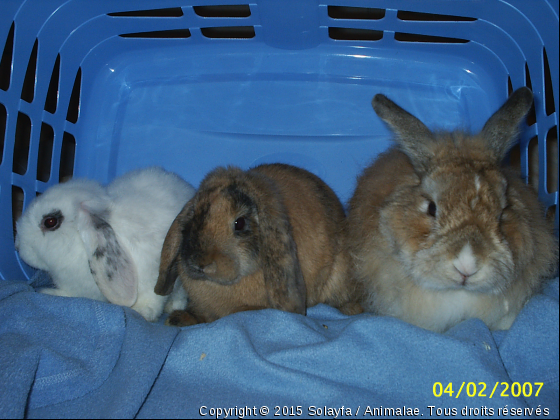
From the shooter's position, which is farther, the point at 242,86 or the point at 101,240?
the point at 242,86

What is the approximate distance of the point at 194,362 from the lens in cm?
170

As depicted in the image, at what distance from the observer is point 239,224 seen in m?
1.65

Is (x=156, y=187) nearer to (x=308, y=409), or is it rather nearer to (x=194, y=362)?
(x=194, y=362)

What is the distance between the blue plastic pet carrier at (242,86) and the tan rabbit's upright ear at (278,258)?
867 mm

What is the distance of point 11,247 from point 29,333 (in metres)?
0.54

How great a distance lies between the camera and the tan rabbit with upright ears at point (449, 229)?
4.65ft

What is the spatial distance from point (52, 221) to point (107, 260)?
0.31 meters

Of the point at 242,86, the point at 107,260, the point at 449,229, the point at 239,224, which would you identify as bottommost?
the point at 107,260

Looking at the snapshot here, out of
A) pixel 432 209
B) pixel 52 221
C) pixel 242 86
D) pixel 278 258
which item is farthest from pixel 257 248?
pixel 242 86

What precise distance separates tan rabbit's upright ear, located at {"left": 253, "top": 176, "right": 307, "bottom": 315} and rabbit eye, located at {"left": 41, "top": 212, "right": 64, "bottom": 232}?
2.87 feet

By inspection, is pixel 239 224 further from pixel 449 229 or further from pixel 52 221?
pixel 52 221

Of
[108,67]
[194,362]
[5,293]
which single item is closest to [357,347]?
[194,362]

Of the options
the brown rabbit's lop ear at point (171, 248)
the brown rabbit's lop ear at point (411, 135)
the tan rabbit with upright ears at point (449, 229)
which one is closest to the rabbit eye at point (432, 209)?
the tan rabbit with upright ears at point (449, 229)

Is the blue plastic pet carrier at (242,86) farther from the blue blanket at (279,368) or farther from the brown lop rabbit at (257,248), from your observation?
the blue blanket at (279,368)
